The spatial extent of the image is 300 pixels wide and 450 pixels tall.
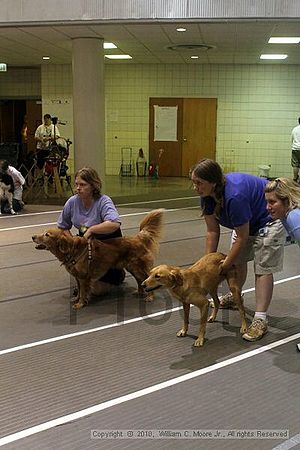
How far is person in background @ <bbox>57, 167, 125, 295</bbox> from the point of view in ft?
11.9

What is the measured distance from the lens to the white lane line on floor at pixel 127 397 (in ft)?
7.00

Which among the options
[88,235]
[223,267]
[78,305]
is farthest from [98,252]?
[223,267]

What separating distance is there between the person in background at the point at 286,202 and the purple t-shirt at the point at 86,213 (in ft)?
4.49

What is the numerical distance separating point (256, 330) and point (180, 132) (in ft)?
32.1

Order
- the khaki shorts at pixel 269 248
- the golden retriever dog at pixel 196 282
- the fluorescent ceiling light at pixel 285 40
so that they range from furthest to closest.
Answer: the fluorescent ceiling light at pixel 285 40 < the khaki shorts at pixel 269 248 < the golden retriever dog at pixel 196 282

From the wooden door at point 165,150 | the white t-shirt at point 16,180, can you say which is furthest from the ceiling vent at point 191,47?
the white t-shirt at point 16,180

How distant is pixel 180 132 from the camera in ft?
40.8

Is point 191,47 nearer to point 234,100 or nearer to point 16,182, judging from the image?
point 234,100

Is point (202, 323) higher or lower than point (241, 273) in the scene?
lower

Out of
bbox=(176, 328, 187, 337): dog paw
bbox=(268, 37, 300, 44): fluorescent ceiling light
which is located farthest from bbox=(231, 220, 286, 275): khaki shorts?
bbox=(268, 37, 300, 44): fluorescent ceiling light

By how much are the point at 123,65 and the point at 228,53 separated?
10.6 ft

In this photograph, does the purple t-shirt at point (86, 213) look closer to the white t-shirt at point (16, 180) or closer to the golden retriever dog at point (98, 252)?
the golden retriever dog at point (98, 252)

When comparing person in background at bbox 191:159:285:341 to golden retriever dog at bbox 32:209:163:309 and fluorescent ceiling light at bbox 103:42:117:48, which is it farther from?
fluorescent ceiling light at bbox 103:42:117:48

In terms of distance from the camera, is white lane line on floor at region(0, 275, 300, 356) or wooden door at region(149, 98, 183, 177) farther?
wooden door at region(149, 98, 183, 177)
